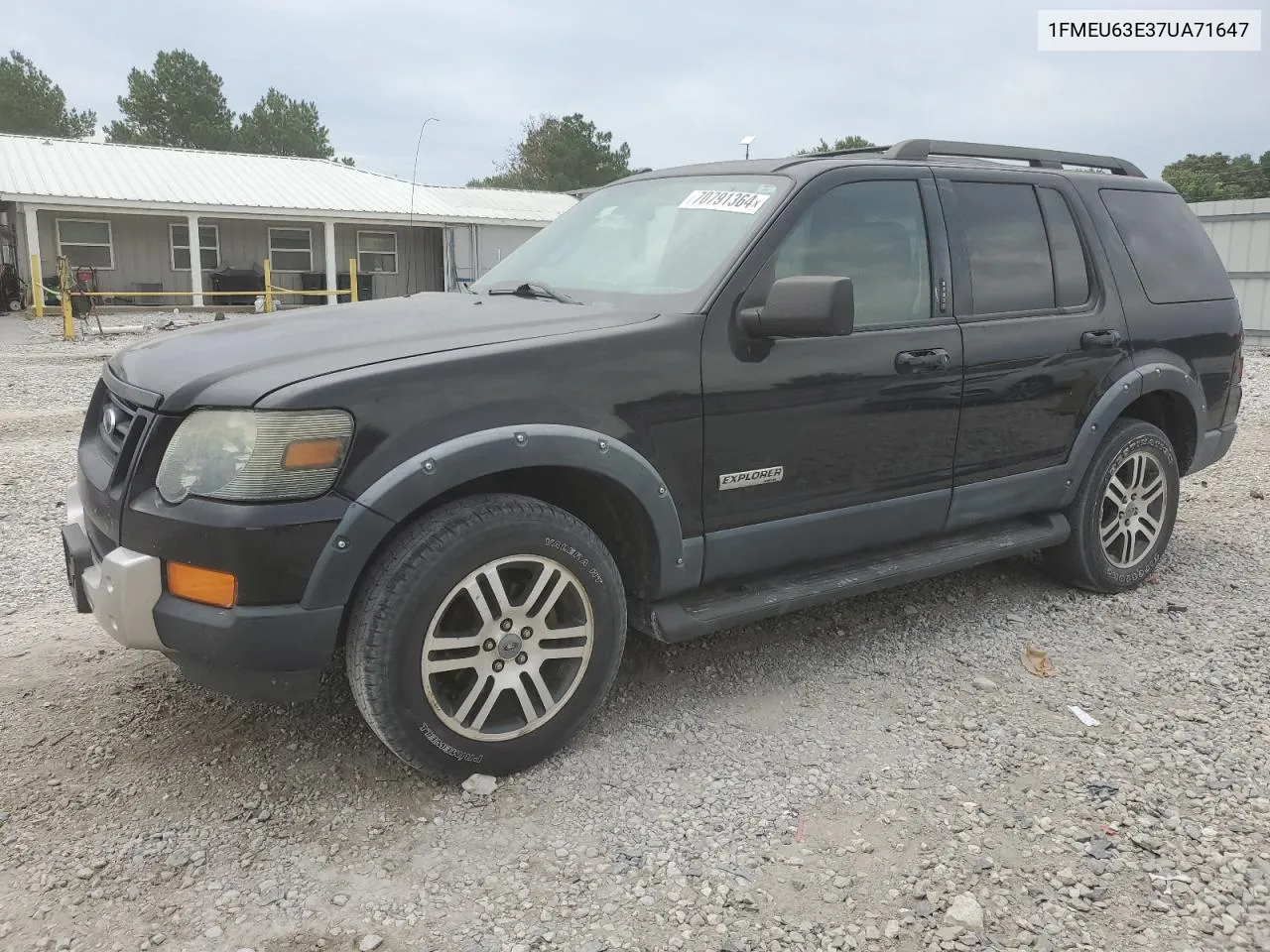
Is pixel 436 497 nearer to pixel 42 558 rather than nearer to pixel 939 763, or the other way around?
pixel 939 763

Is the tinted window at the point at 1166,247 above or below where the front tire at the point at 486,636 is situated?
above

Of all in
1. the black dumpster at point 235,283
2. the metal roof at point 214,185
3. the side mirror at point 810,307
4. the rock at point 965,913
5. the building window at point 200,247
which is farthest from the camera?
the building window at point 200,247

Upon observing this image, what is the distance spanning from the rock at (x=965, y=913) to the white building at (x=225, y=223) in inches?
897

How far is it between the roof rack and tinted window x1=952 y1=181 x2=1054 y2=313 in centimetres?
20

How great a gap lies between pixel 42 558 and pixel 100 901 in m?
3.02

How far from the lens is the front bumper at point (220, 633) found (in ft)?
8.58

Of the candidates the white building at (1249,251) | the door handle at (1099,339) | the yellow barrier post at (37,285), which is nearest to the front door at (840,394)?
the door handle at (1099,339)

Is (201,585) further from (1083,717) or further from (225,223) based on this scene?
(225,223)

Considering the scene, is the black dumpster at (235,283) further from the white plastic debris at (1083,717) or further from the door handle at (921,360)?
the white plastic debris at (1083,717)

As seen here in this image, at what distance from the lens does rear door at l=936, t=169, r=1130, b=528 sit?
3967 millimetres

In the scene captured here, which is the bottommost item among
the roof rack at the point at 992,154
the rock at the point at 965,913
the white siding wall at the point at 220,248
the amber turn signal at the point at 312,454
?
the rock at the point at 965,913

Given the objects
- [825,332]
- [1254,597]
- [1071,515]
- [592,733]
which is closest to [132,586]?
[592,733]

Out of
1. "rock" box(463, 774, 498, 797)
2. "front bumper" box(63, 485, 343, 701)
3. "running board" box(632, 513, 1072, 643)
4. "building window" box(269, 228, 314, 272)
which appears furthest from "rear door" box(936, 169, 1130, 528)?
"building window" box(269, 228, 314, 272)

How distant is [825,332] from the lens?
3.15 metres
